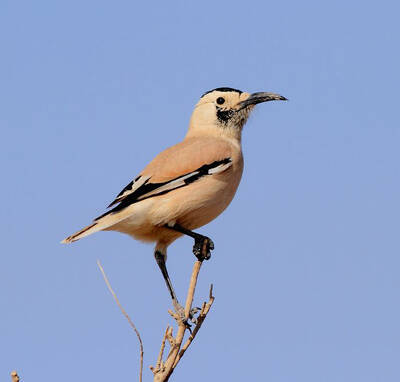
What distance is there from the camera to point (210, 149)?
7.88 m

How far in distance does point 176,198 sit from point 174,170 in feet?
1.11

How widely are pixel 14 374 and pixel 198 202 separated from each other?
149 inches

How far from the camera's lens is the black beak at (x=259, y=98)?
868 cm

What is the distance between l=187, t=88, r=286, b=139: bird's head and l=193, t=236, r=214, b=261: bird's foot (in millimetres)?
1796

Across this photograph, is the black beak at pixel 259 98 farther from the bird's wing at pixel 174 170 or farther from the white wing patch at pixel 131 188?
the white wing patch at pixel 131 188

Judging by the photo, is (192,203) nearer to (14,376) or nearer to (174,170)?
(174,170)

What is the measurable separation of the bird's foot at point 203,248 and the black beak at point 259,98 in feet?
7.03

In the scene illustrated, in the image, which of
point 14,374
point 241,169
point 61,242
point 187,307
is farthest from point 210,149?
point 14,374

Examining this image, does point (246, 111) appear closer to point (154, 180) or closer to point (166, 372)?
point (154, 180)

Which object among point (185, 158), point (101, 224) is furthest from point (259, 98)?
point (101, 224)

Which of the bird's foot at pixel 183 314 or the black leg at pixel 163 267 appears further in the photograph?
the black leg at pixel 163 267

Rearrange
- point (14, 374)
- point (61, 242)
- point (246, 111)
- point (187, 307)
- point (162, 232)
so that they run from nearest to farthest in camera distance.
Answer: point (14, 374) < point (187, 307) < point (61, 242) < point (162, 232) < point (246, 111)

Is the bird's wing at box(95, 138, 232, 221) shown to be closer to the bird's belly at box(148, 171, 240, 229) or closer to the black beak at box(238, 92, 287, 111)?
the bird's belly at box(148, 171, 240, 229)

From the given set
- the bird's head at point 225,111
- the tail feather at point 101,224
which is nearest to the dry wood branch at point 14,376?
the tail feather at point 101,224
